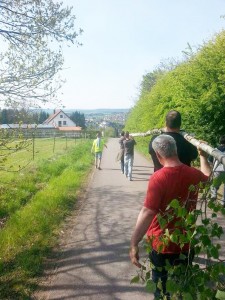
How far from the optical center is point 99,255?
5.88m

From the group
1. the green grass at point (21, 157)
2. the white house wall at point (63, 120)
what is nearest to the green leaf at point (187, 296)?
the green grass at point (21, 157)

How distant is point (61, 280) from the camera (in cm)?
496

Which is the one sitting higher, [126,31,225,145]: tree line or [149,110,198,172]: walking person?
[126,31,225,145]: tree line

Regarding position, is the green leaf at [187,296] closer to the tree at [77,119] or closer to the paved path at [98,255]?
the paved path at [98,255]

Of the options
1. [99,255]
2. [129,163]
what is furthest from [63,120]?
[99,255]

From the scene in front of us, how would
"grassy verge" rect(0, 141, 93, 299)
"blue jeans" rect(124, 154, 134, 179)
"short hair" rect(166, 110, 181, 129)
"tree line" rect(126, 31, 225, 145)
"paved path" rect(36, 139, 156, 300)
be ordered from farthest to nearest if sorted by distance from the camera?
"blue jeans" rect(124, 154, 134, 179)
"tree line" rect(126, 31, 225, 145)
"grassy verge" rect(0, 141, 93, 299)
"paved path" rect(36, 139, 156, 300)
"short hair" rect(166, 110, 181, 129)

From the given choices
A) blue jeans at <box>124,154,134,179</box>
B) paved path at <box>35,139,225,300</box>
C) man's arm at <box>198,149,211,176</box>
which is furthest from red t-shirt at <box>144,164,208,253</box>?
blue jeans at <box>124,154,134,179</box>

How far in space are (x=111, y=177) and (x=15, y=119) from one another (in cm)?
797

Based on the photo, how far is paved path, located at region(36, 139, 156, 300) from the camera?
458cm

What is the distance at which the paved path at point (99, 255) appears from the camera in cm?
458

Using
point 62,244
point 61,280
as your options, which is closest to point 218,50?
point 62,244

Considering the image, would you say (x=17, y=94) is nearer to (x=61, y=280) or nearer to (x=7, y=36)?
(x=7, y=36)

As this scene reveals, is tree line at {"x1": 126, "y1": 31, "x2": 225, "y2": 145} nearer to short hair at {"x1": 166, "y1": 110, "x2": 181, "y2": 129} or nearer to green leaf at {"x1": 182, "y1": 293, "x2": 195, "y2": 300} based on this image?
short hair at {"x1": 166, "y1": 110, "x2": 181, "y2": 129}

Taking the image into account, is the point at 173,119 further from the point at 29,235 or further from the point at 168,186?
the point at 29,235
